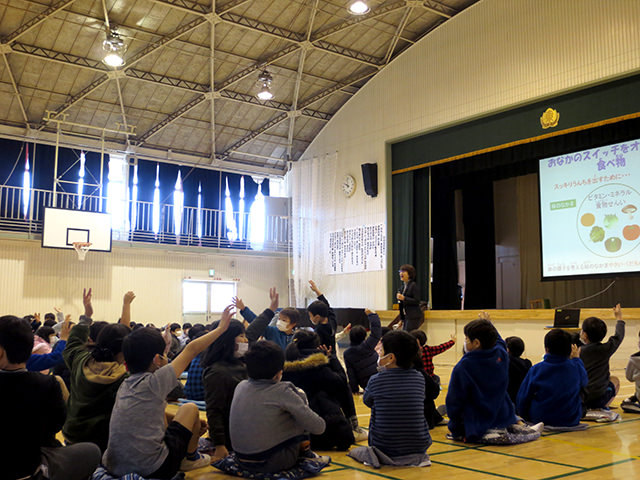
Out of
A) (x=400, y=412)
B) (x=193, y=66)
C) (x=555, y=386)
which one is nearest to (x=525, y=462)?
(x=400, y=412)

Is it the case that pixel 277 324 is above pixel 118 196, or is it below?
below

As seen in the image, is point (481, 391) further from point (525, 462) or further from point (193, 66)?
point (193, 66)

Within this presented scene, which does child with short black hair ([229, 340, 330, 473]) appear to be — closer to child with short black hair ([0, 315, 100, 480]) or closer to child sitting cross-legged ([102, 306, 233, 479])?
child sitting cross-legged ([102, 306, 233, 479])

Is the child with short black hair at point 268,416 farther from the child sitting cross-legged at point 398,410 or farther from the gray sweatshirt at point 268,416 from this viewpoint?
the child sitting cross-legged at point 398,410

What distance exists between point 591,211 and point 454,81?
4.08m

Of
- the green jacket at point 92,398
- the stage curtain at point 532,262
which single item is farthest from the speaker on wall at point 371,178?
the green jacket at point 92,398

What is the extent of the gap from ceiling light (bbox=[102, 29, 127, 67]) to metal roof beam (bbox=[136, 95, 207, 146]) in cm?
320

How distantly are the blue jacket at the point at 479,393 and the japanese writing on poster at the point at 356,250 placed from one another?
31.0ft

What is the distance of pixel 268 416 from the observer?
335 centimetres

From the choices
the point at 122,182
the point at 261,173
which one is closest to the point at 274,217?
the point at 261,173

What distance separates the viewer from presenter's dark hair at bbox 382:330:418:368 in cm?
377

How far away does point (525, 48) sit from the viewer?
37.0 feet

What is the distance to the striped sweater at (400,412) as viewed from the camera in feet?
12.2

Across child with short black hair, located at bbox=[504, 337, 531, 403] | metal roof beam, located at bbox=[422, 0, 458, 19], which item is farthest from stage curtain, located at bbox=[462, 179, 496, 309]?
child with short black hair, located at bbox=[504, 337, 531, 403]
